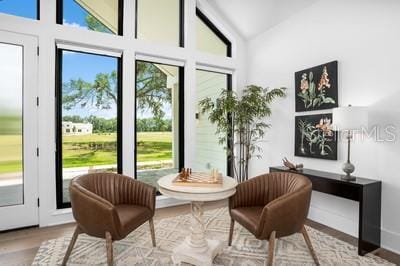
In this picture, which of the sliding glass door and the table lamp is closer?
the table lamp

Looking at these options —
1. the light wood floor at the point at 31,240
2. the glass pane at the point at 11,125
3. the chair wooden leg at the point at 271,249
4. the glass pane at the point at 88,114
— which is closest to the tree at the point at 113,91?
the glass pane at the point at 88,114

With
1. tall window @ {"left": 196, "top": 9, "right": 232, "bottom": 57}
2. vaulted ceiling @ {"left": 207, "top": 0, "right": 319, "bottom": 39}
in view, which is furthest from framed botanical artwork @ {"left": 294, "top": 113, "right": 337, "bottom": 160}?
tall window @ {"left": 196, "top": 9, "right": 232, "bottom": 57}

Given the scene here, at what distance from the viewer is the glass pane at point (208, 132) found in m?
4.56

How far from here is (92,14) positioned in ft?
11.7

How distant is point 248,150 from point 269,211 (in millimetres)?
2330

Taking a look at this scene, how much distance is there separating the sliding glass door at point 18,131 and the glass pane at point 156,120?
4.52ft

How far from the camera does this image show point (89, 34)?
3.40 meters

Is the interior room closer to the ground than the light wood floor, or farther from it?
farther from it

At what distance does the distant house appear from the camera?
3.43 meters

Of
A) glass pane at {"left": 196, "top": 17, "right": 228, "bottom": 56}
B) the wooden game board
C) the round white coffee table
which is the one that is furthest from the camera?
glass pane at {"left": 196, "top": 17, "right": 228, "bottom": 56}

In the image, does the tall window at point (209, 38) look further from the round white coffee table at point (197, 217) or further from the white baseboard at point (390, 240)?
the white baseboard at point (390, 240)

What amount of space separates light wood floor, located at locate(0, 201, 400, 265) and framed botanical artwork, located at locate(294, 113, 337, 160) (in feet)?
3.11

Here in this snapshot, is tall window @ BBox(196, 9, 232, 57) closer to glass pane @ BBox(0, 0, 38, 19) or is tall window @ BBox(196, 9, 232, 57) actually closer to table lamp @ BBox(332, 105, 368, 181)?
glass pane @ BBox(0, 0, 38, 19)

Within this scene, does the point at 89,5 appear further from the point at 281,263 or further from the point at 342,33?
the point at 281,263
